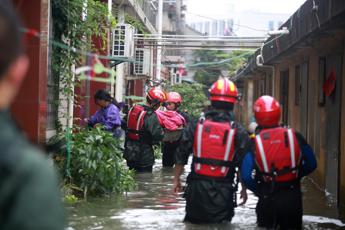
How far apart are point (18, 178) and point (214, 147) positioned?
4984mm

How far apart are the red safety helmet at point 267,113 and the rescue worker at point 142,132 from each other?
5.48 m

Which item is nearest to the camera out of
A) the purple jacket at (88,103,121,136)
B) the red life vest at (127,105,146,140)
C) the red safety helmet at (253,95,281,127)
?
the red safety helmet at (253,95,281,127)

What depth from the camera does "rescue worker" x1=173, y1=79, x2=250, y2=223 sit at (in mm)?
6695

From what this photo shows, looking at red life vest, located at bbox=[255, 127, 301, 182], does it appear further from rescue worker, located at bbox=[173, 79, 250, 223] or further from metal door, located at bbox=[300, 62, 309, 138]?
metal door, located at bbox=[300, 62, 309, 138]

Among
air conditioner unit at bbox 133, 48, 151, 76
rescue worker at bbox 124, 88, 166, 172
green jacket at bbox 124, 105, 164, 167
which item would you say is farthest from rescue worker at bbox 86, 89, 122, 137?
air conditioner unit at bbox 133, 48, 151, 76

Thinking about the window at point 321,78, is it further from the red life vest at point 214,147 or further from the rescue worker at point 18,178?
the rescue worker at point 18,178

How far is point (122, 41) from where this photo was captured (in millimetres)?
16312

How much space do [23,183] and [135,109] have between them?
10301 mm

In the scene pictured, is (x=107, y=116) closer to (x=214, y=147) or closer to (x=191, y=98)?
(x=214, y=147)

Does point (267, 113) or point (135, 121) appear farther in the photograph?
point (135, 121)

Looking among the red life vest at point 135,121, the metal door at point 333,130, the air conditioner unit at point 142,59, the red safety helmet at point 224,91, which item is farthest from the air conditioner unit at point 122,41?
the red safety helmet at point 224,91

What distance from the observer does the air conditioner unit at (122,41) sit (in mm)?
16125

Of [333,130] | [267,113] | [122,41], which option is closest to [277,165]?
[267,113]

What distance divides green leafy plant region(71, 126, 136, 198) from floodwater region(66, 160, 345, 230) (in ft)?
0.69
